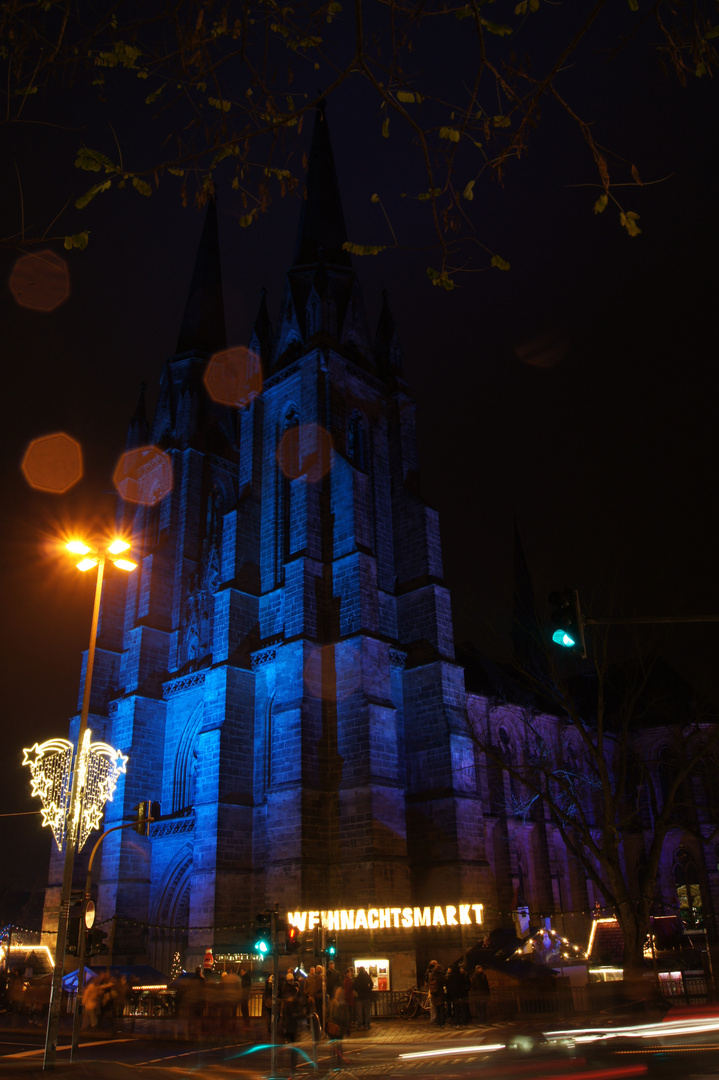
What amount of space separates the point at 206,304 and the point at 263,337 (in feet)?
41.7

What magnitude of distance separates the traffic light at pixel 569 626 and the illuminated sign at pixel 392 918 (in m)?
17.0

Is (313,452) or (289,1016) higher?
(313,452)

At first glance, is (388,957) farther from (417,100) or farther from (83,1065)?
(417,100)

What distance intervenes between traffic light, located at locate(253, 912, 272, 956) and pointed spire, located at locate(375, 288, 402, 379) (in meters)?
25.7

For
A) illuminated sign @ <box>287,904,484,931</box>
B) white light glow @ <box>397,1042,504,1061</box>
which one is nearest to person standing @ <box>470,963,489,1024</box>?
white light glow @ <box>397,1042,504,1061</box>

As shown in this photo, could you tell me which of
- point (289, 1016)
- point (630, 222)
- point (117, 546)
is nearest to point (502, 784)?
point (289, 1016)

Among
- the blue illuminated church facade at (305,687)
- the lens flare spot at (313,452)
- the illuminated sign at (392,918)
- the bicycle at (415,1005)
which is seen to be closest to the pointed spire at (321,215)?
the blue illuminated church facade at (305,687)

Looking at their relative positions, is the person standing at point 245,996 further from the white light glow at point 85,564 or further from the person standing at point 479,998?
the white light glow at point 85,564

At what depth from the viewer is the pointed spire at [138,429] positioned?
40156 mm

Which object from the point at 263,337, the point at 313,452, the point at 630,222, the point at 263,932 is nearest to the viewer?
the point at 630,222

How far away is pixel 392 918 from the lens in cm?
2230

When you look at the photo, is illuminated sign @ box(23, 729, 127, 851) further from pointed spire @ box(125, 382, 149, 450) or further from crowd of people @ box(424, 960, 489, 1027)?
pointed spire @ box(125, 382, 149, 450)

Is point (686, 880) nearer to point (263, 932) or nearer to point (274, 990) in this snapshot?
point (263, 932)

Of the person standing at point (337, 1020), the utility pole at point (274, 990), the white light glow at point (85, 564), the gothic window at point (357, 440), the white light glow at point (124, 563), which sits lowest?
the person standing at point (337, 1020)
